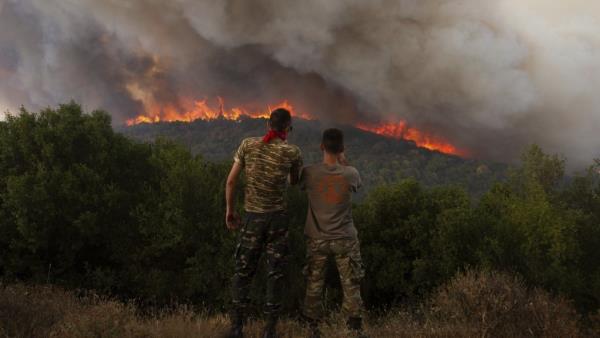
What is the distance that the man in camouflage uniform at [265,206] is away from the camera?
19.1 feet

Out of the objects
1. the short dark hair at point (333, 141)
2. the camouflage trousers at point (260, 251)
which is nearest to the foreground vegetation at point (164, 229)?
the camouflage trousers at point (260, 251)

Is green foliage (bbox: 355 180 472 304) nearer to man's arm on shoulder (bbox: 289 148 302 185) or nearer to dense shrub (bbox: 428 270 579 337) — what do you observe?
dense shrub (bbox: 428 270 579 337)

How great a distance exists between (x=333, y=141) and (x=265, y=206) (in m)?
1.32

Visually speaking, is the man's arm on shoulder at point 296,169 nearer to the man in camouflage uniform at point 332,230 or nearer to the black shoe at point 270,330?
the man in camouflage uniform at point 332,230

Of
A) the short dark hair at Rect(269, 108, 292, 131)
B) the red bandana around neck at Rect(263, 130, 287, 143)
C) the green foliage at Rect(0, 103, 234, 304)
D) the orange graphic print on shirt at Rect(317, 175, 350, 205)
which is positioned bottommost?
the green foliage at Rect(0, 103, 234, 304)

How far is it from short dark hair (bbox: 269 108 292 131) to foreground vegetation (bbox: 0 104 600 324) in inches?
366

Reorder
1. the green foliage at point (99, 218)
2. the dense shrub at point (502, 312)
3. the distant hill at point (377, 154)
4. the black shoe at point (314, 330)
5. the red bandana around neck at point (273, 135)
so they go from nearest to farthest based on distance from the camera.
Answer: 1. the red bandana around neck at point (273, 135)
2. the black shoe at point (314, 330)
3. the dense shrub at point (502, 312)
4. the green foliage at point (99, 218)
5. the distant hill at point (377, 154)

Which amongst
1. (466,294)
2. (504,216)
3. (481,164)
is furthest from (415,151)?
(466,294)

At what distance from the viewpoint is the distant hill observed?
14725 centimetres

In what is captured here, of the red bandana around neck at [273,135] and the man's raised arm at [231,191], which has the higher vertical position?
the red bandana around neck at [273,135]

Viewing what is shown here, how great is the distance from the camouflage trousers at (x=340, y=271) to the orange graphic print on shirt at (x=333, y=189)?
0.58 meters

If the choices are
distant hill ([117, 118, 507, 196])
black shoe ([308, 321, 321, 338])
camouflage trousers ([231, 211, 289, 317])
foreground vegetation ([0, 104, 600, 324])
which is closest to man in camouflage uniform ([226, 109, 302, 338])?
camouflage trousers ([231, 211, 289, 317])

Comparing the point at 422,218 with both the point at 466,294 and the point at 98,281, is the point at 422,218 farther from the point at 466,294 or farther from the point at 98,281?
the point at 98,281

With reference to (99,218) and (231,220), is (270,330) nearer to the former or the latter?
(231,220)
